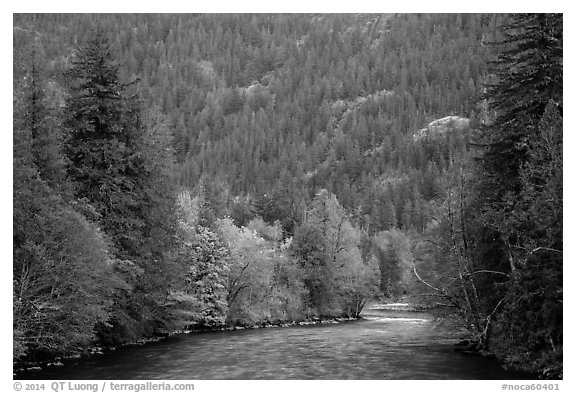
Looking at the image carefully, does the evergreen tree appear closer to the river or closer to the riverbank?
the river

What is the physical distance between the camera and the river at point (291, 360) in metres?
23.6

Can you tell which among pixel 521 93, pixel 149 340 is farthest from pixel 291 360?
pixel 521 93

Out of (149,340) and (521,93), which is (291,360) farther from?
A: (521,93)

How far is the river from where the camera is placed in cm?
2356

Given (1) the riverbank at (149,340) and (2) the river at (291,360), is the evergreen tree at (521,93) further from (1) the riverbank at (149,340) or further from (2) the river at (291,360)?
(1) the riverbank at (149,340)

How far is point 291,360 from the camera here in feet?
92.4

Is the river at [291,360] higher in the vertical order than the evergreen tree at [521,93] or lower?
lower

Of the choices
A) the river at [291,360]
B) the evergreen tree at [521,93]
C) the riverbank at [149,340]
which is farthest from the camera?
the evergreen tree at [521,93]

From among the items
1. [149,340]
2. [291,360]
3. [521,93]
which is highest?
[521,93]

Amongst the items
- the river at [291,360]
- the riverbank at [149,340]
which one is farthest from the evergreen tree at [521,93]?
the riverbank at [149,340]

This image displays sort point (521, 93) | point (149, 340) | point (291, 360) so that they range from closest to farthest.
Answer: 1. point (521, 93)
2. point (291, 360)
3. point (149, 340)
